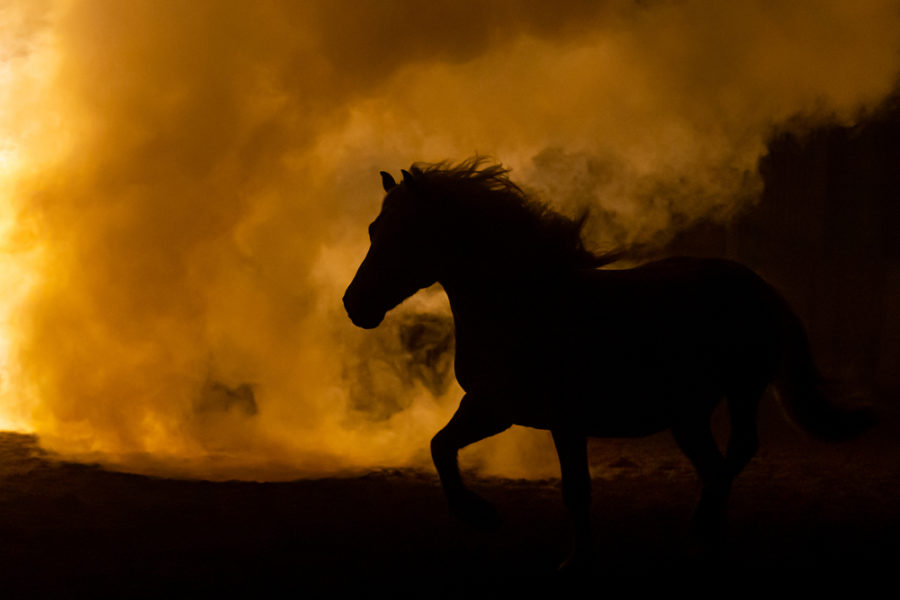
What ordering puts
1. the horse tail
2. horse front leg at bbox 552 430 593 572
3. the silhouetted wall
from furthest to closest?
the silhouetted wall
the horse tail
horse front leg at bbox 552 430 593 572

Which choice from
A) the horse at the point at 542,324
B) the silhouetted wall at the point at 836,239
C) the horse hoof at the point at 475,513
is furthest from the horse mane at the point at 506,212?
the silhouetted wall at the point at 836,239

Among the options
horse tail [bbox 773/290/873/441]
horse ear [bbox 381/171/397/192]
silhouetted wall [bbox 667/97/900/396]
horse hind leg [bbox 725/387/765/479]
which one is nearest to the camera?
horse ear [bbox 381/171/397/192]

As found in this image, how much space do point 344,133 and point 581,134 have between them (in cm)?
220

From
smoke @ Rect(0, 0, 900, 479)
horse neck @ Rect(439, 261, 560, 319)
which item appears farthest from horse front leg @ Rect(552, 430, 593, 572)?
smoke @ Rect(0, 0, 900, 479)

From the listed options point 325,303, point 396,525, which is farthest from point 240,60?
point 396,525

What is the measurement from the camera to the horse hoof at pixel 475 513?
417 centimetres

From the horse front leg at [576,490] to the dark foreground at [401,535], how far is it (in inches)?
4.7

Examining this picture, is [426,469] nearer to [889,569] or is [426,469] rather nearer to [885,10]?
[889,569]

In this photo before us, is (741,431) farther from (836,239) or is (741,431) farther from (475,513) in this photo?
(836,239)

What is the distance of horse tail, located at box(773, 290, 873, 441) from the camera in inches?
193

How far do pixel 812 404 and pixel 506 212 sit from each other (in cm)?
219

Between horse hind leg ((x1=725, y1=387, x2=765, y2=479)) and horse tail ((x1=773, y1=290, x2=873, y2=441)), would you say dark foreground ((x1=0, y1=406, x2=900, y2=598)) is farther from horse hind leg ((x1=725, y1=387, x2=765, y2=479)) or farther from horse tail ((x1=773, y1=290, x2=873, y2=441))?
horse tail ((x1=773, y1=290, x2=873, y2=441))

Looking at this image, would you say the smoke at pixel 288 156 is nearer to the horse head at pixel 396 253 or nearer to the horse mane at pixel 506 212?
the horse mane at pixel 506 212

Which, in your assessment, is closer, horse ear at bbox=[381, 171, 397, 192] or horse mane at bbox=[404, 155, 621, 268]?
horse mane at bbox=[404, 155, 621, 268]
